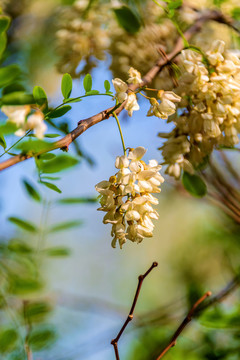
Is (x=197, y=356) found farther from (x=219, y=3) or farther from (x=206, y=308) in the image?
(x=219, y=3)

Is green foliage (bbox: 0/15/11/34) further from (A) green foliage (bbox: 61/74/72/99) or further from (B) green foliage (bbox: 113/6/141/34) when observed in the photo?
(B) green foliage (bbox: 113/6/141/34)

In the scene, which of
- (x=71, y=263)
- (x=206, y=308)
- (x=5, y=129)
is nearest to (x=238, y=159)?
(x=206, y=308)

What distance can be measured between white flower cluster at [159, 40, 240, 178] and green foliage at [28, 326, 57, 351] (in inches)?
22.9

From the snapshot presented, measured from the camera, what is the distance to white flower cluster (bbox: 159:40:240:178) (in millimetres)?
798

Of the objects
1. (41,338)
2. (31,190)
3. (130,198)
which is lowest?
(41,338)

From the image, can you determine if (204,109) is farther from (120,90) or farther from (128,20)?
(128,20)

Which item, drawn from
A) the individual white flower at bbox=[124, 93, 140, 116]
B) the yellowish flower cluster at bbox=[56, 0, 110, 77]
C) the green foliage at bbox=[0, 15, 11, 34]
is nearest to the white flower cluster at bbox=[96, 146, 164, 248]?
the individual white flower at bbox=[124, 93, 140, 116]

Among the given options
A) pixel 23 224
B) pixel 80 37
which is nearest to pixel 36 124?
pixel 23 224

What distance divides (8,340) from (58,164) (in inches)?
20.9

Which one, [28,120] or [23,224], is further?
[23,224]

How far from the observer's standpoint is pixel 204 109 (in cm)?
80

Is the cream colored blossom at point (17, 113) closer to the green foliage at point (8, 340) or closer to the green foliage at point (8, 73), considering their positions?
the green foliage at point (8, 73)

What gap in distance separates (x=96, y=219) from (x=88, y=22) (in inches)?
136

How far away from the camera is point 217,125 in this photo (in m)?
0.81
